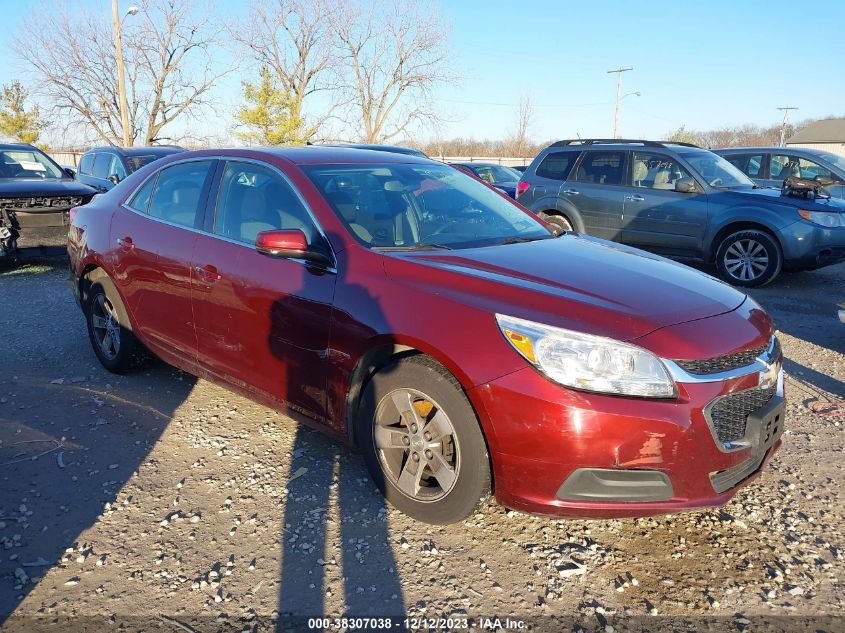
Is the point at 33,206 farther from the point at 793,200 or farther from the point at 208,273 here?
the point at 793,200

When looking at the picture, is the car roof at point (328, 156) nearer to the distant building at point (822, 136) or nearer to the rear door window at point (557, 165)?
the rear door window at point (557, 165)

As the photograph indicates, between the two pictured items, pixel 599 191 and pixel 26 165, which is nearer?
pixel 599 191

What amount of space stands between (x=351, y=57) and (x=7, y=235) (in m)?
34.8

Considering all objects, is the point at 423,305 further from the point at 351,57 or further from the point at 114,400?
the point at 351,57

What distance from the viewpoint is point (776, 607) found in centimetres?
246

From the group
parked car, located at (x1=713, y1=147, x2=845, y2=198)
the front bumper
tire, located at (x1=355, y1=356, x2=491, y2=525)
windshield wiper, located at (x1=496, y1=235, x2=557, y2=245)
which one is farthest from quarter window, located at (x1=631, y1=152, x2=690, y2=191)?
tire, located at (x1=355, y1=356, x2=491, y2=525)

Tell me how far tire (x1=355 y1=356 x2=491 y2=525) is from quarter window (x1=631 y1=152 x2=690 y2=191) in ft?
23.8

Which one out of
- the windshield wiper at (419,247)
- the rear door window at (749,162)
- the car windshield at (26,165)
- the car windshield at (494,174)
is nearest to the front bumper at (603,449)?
the windshield wiper at (419,247)

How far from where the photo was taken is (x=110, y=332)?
4816 millimetres

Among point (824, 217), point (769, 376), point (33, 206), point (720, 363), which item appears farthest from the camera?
point (33, 206)

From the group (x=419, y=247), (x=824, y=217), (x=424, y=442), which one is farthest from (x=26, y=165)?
(x=824, y=217)

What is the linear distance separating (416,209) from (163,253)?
166 centimetres

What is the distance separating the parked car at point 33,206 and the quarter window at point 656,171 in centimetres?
783

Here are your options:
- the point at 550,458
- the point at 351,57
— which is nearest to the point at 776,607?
the point at 550,458
